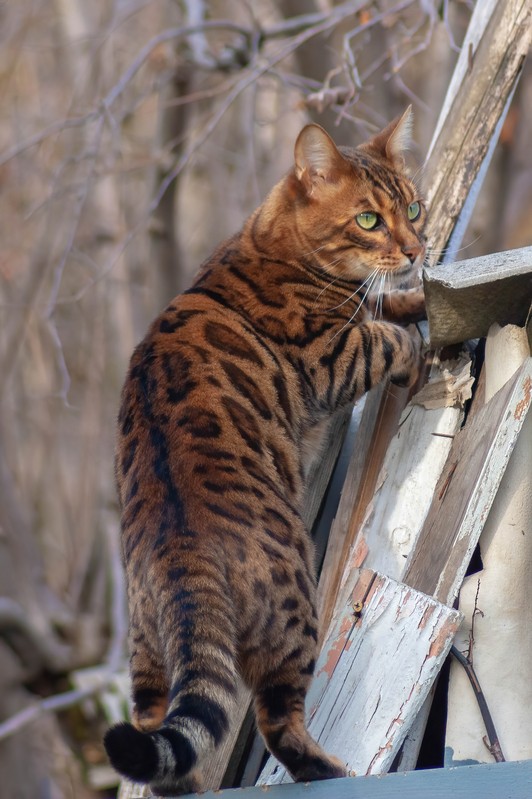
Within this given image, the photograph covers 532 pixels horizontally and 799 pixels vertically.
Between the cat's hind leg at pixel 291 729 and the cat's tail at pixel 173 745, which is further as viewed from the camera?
the cat's hind leg at pixel 291 729

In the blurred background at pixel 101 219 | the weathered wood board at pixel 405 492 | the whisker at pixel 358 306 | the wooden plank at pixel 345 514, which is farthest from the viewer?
the blurred background at pixel 101 219

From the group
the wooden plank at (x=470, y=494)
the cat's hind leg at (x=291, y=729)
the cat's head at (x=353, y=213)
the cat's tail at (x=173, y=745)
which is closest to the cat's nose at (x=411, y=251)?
the cat's head at (x=353, y=213)

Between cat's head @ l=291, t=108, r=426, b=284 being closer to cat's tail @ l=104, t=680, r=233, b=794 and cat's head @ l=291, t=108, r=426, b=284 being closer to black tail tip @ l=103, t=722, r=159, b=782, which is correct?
cat's tail @ l=104, t=680, r=233, b=794

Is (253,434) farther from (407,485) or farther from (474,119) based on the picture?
(474,119)

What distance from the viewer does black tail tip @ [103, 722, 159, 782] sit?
7.03 ft

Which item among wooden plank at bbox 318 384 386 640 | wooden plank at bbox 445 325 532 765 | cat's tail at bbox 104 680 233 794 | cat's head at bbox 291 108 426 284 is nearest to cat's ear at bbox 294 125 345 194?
cat's head at bbox 291 108 426 284

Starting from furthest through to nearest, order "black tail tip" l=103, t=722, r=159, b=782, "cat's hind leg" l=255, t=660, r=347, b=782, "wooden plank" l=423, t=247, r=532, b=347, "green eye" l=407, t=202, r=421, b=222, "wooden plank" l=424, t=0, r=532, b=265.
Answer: "wooden plank" l=424, t=0, r=532, b=265
"green eye" l=407, t=202, r=421, b=222
"wooden plank" l=423, t=247, r=532, b=347
"cat's hind leg" l=255, t=660, r=347, b=782
"black tail tip" l=103, t=722, r=159, b=782

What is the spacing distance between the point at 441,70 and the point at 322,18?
98.5 inches

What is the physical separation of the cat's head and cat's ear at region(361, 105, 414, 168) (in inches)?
5.7

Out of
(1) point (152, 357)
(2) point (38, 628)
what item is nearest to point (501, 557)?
(1) point (152, 357)

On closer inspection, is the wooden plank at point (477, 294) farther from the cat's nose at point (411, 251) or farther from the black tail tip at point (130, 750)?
the black tail tip at point (130, 750)

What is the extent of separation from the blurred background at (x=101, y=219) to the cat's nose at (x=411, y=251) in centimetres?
199

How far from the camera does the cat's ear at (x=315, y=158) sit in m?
3.60

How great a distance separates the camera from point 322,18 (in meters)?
5.78
